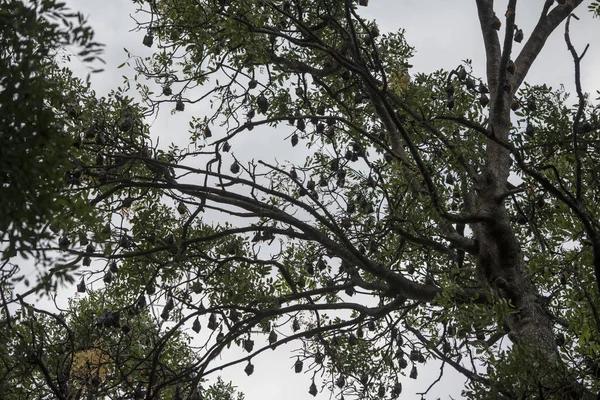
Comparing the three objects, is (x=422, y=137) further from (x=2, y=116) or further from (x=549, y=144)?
(x=2, y=116)

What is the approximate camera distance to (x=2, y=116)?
2.58m

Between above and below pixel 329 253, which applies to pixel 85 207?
below

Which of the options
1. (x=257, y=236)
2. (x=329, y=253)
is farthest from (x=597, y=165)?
(x=257, y=236)

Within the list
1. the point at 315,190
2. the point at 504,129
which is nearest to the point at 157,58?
the point at 315,190

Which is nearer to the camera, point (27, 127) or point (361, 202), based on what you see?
point (27, 127)

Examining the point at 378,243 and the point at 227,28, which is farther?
the point at 378,243

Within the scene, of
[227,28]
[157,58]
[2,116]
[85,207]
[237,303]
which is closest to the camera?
[2,116]

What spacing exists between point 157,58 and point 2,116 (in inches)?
208

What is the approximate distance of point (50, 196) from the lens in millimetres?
2660

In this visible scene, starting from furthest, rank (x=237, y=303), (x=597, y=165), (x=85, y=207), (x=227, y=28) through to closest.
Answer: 1. (x=237, y=303)
2. (x=227, y=28)
3. (x=597, y=165)
4. (x=85, y=207)

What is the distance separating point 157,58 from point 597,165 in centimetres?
468

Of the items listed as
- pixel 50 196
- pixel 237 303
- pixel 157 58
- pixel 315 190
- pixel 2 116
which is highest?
pixel 157 58

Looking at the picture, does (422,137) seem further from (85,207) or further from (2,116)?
(2,116)

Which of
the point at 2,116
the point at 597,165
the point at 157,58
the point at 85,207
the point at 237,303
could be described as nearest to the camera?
the point at 2,116
